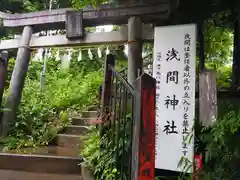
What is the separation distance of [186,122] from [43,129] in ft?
11.3

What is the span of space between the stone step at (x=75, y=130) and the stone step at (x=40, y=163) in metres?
1.72

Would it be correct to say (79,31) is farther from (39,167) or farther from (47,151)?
(39,167)

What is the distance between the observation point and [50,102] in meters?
7.22

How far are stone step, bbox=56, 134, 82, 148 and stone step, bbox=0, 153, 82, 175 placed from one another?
3.70 feet

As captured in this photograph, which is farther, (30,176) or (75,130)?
(75,130)

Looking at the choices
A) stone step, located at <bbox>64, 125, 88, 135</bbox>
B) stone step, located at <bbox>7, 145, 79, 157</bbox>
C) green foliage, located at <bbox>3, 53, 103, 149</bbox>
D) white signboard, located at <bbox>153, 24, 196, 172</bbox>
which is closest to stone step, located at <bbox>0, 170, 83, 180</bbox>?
stone step, located at <bbox>7, 145, 79, 157</bbox>

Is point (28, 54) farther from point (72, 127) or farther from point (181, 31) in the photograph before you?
point (181, 31)

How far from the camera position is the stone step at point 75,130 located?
5687 millimetres

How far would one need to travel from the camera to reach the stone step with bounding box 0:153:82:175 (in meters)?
3.85

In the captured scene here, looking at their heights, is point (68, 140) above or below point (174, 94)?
below

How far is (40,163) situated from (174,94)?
2336 mm

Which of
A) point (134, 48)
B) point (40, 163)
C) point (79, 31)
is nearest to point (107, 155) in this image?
point (40, 163)

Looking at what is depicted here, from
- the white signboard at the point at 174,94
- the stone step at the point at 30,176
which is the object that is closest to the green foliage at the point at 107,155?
the stone step at the point at 30,176

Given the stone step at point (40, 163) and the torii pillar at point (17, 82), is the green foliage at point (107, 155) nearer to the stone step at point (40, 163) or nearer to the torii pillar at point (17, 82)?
the stone step at point (40, 163)
